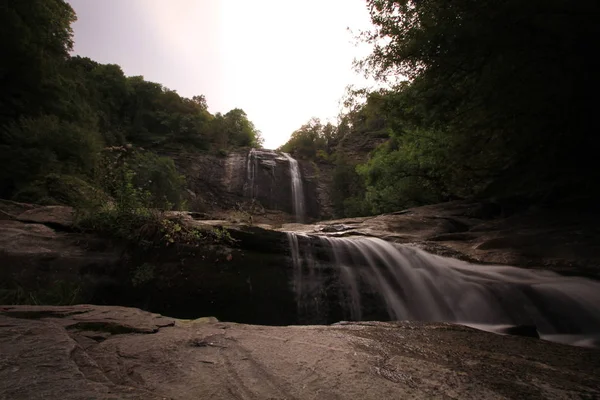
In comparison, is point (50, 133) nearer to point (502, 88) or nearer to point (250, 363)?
point (250, 363)

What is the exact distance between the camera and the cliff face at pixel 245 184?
24703mm

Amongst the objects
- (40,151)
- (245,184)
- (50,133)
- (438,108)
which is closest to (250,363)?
(438,108)

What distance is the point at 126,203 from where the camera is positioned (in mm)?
6117

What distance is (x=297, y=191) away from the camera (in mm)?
27219

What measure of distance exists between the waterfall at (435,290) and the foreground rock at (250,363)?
215cm

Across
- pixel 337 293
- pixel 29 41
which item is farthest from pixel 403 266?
pixel 29 41

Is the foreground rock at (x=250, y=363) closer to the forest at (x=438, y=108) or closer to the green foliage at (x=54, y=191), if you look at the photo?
the forest at (x=438, y=108)

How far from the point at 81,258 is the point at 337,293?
16.2 feet

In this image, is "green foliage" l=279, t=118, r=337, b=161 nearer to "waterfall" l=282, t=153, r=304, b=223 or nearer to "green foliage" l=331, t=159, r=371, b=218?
"waterfall" l=282, t=153, r=304, b=223

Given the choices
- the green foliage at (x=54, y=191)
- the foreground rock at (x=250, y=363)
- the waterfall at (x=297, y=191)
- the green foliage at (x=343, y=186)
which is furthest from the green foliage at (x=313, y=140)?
the foreground rock at (x=250, y=363)

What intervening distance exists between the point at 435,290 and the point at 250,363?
5347 millimetres

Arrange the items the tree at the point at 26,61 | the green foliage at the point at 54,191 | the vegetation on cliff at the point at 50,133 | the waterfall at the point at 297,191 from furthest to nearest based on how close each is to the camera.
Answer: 1. the waterfall at the point at 297,191
2. the tree at the point at 26,61
3. the vegetation on cliff at the point at 50,133
4. the green foliage at the point at 54,191

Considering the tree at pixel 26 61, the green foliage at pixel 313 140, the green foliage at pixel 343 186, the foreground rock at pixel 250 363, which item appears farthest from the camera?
the green foliage at pixel 313 140

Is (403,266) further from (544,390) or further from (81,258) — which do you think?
(81,258)
